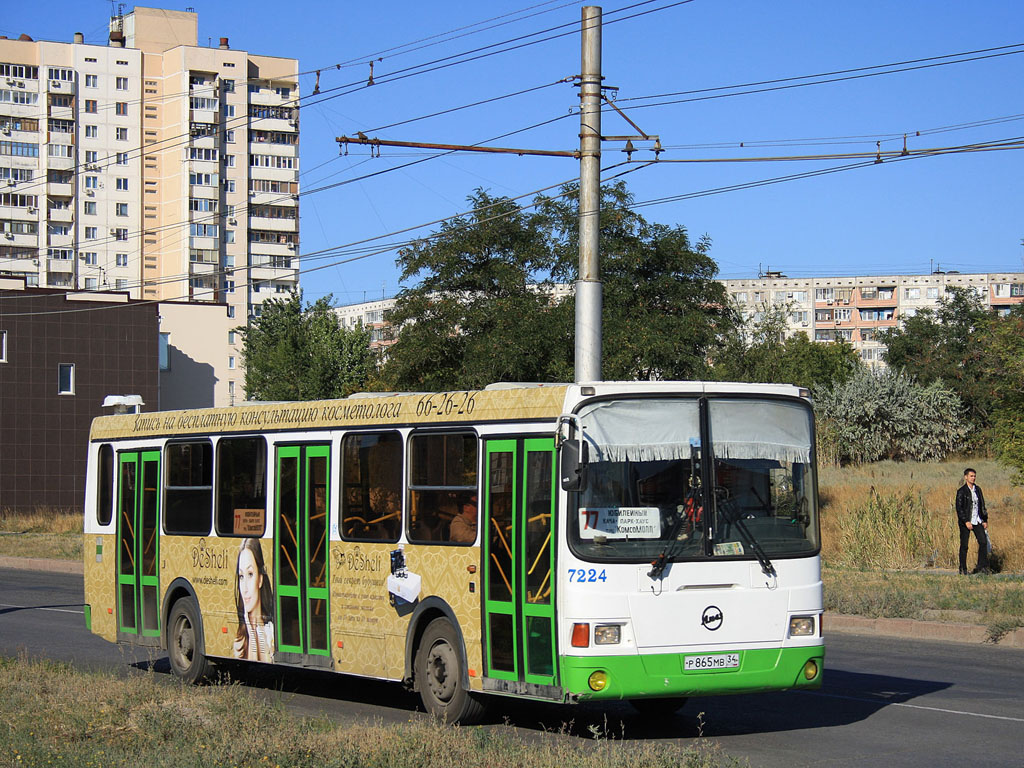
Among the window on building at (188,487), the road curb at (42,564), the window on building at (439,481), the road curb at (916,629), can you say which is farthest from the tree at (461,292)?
the window on building at (439,481)

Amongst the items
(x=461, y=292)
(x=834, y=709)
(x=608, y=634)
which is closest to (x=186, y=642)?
(x=608, y=634)

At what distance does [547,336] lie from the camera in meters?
28.4

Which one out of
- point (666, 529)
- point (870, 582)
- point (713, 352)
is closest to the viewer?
point (666, 529)

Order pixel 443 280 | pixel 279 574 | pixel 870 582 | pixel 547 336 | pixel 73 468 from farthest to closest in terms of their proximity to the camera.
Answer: pixel 73 468 → pixel 443 280 → pixel 547 336 → pixel 870 582 → pixel 279 574

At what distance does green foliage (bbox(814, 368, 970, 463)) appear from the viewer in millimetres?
64750

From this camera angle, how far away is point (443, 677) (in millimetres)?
10406

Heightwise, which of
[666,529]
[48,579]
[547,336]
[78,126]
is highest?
[78,126]

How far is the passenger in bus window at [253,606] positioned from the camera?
489 inches

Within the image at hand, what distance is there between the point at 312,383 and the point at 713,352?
2286cm

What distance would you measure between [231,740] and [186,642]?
20.0 feet

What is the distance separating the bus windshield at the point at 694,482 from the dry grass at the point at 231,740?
1421 millimetres

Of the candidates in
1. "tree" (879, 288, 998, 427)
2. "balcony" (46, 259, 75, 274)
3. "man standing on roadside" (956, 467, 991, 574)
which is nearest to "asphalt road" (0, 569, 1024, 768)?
"man standing on roadside" (956, 467, 991, 574)

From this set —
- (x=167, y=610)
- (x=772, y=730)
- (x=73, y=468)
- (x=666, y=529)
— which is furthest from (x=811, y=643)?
(x=73, y=468)

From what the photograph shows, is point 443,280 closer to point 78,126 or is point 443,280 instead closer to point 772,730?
point 772,730
